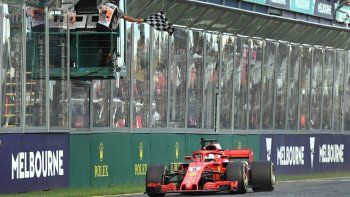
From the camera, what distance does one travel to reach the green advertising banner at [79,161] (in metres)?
26.9

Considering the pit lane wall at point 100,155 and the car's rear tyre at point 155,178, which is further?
the pit lane wall at point 100,155

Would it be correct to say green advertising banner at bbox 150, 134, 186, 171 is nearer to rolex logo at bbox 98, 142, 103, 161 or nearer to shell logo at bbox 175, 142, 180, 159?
shell logo at bbox 175, 142, 180, 159

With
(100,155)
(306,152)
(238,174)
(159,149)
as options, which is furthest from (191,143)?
(238,174)

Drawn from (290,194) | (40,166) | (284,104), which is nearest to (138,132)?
(40,166)

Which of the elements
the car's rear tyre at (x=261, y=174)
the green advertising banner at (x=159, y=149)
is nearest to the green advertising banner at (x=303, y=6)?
the green advertising banner at (x=159, y=149)

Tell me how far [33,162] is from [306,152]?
1847 centimetres

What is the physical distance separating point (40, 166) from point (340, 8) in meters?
A: 45.2

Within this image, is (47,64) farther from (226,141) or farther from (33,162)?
(226,141)

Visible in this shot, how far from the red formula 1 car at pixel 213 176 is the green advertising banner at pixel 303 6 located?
1559 inches

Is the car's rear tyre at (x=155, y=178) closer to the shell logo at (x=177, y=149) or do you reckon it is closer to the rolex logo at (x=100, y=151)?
the rolex logo at (x=100, y=151)

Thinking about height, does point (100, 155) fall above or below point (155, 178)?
above

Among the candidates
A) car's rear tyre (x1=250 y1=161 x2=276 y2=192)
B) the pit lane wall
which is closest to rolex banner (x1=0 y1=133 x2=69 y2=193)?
the pit lane wall

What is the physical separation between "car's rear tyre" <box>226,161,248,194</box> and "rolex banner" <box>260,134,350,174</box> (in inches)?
578

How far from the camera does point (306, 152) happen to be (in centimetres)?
4150
